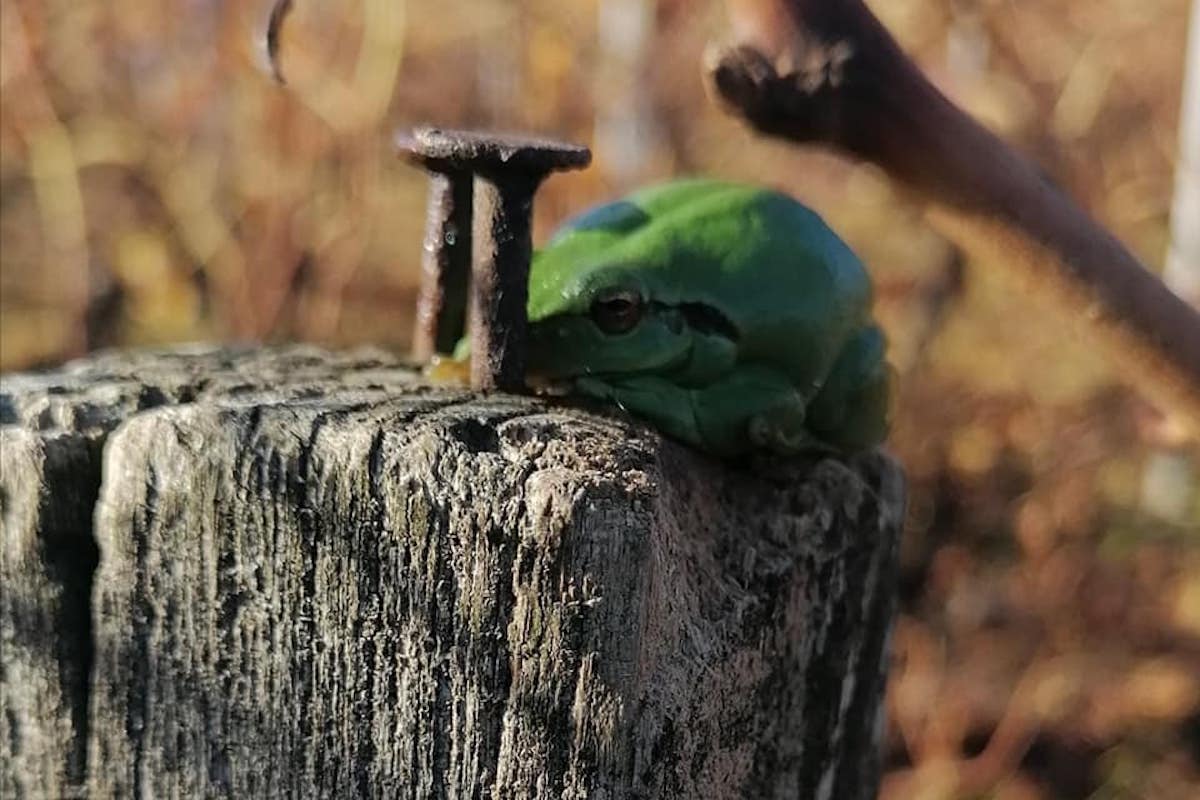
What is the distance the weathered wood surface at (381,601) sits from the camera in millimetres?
872

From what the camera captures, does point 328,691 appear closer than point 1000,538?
Yes

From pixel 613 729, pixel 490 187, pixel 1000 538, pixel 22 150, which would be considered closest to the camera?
pixel 613 729

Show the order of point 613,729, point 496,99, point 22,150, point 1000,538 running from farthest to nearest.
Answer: point 496,99
point 22,150
point 1000,538
point 613,729

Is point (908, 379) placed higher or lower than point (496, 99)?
lower

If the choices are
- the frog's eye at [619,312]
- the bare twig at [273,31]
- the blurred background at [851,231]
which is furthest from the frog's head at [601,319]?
the blurred background at [851,231]

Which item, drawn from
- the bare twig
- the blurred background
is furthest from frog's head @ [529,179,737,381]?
the blurred background

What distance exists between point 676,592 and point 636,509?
0.37 feet

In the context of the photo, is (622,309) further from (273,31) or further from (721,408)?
(273,31)

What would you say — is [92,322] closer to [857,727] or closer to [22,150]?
[22,150]

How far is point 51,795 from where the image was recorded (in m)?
1.04

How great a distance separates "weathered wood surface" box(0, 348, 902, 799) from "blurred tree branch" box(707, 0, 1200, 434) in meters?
0.31

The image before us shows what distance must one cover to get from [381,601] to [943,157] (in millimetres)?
606

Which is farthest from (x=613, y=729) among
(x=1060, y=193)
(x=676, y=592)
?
(x=1060, y=193)

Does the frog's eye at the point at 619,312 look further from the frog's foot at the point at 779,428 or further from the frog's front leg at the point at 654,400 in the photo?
the frog's foot at the point at 779,428
